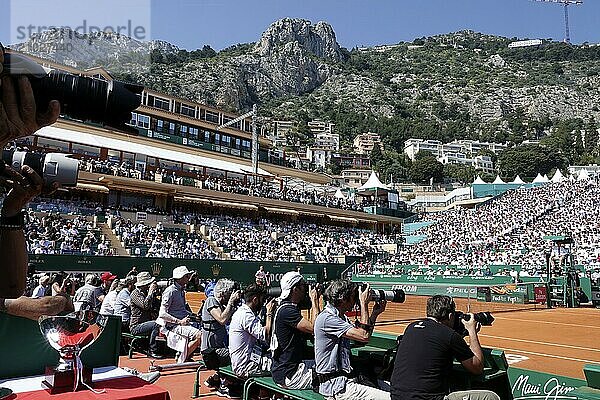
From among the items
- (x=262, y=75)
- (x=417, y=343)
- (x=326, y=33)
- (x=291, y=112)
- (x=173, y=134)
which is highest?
(x=326, y=33)

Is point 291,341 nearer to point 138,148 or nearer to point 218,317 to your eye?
point 218,317

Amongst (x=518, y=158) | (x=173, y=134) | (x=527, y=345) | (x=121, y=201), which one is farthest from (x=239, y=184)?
(x=518, y=158)

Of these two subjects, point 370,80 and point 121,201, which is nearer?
point 121,201

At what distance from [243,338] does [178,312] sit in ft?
7.42

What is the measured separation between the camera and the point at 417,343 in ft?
13.8

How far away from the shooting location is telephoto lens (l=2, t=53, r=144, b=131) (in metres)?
1.79

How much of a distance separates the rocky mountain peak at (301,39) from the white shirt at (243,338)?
155 meters

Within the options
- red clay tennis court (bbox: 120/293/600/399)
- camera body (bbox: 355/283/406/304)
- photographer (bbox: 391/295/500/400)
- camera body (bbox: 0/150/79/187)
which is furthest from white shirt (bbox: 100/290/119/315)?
camera body (bbox: 0/150/79/187)

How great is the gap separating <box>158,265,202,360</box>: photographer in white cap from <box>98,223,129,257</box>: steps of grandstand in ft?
61.6

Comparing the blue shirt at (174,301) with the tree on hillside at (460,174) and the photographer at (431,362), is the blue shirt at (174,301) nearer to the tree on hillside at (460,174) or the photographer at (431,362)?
the photographer at (431,362)

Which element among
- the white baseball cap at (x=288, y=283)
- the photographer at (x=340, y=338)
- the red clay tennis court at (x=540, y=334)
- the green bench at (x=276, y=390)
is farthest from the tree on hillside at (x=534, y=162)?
the photographer at (x=340, y=338)

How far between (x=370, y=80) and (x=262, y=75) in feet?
131

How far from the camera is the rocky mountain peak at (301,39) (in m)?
160

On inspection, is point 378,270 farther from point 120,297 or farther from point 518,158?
point 518,158
